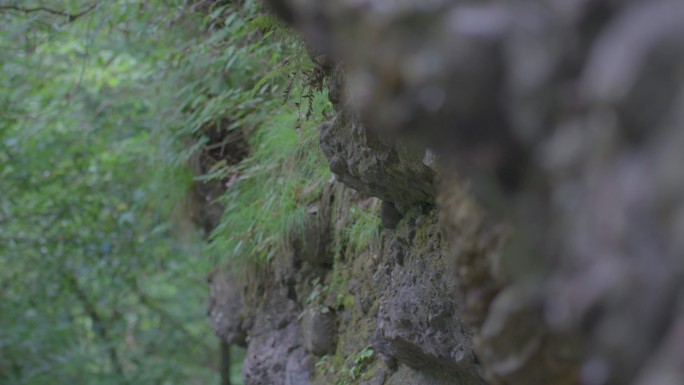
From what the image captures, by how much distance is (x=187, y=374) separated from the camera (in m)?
9.52

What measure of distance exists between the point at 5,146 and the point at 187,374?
12.0ft

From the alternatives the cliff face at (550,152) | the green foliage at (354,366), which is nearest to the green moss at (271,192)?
the green foliage at (354,366)

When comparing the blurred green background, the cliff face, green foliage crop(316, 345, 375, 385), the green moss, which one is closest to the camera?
the cliff face

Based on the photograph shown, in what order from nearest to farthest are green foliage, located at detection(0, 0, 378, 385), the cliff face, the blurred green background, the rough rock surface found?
1. the cliff face
2. the rough rock surface
3. green foliage, located at detection(0, 0, 378, 385)
4. the blurred green background

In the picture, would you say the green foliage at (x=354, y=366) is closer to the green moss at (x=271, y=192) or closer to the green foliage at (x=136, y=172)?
the green foliage at (x=136, y=172)

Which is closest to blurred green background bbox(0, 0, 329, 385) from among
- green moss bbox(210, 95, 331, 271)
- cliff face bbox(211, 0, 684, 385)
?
green moss bbox(210, 95, 331, 271)

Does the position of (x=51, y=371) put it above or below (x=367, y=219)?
below

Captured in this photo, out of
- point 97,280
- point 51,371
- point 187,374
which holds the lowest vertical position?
point 187,374

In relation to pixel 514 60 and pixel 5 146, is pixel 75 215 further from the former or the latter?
pixel 514 60

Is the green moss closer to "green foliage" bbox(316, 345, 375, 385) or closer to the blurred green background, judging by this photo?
the blurred green background

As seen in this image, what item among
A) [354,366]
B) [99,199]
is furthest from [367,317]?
[99,199]

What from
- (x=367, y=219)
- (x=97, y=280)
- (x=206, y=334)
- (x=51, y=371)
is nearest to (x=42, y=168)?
(x=97, y=280)

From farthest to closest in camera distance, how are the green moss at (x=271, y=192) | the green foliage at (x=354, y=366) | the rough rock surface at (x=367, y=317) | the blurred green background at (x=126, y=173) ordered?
the blurred green background at (x=126, y=173) → the green moss at (x=271, y=192) → the green foliage at (x=354, y=366) → the rough rock surface at (x=367, y=317)

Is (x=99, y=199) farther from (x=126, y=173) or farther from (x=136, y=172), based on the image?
(x=136, y=172)
